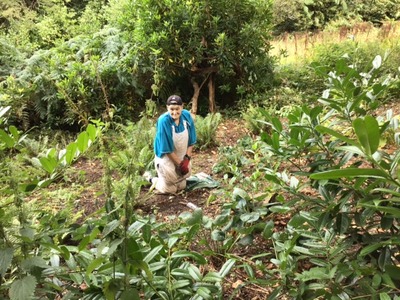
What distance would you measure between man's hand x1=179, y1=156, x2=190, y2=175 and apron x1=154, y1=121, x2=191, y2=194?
0.19ft

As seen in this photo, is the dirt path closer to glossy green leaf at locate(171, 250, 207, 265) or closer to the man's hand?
the man's hand

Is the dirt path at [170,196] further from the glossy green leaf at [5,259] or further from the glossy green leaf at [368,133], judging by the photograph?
the glossy green leaf at [368,133]

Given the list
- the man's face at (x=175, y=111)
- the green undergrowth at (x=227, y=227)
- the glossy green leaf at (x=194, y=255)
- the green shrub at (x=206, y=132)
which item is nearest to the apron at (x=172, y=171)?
the man's face at (x=175, y=111)

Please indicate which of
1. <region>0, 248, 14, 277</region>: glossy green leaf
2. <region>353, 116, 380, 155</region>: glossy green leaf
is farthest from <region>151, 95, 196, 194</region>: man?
<region>353, 116, 380, 155</region>: glossy green leaf

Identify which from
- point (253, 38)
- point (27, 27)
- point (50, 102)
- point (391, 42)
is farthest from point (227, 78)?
point (27, 27)

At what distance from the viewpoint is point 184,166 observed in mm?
4137

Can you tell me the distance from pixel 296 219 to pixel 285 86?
5727mm

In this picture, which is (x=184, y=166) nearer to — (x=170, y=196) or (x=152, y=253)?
(x=170, y=196)

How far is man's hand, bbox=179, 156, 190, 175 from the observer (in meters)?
4.12

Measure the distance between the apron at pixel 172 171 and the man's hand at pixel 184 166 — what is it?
0.19 feet

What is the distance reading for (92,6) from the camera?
35.9 feet

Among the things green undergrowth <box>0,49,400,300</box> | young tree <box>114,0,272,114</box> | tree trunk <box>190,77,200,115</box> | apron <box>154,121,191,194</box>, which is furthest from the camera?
tree trunk <box>190,77,200,115</box>

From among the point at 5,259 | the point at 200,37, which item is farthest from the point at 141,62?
the point at 5,259

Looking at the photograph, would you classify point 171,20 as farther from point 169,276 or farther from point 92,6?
point 92,6
